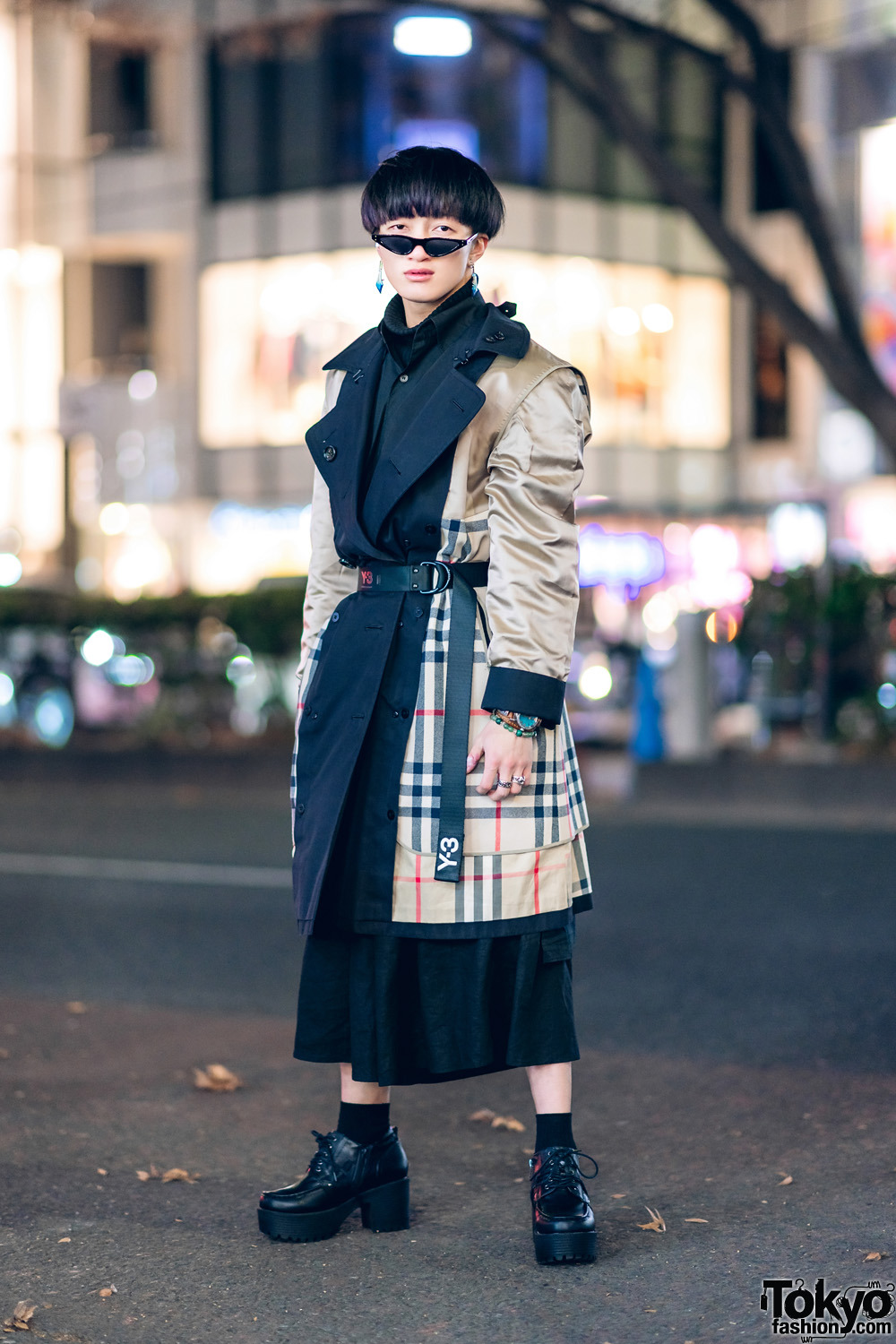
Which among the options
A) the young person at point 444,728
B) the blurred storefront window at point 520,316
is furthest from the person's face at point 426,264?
the blurred storefront window at point 520,316

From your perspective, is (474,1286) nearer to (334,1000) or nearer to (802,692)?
(334,1000)

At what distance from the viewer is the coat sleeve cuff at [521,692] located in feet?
10.1

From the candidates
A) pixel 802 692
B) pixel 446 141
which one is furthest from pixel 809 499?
pixel 446 141

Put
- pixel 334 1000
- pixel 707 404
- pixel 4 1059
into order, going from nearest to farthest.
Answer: pixel 334 1000, pixel 4 1059, pixel 707 404

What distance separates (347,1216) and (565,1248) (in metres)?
0.49

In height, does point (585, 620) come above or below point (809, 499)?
below

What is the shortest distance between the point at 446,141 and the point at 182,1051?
78.5 feet

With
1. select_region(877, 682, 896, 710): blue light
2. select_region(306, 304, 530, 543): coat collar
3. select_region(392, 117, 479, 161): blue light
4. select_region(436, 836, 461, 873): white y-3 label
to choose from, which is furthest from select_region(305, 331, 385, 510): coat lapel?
select_region(392, 117, 479, 161): blue light

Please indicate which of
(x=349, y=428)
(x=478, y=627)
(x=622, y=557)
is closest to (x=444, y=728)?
(x=478, y=627)

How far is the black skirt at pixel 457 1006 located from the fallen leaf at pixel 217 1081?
1.30 metres

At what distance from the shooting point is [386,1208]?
3.34 m

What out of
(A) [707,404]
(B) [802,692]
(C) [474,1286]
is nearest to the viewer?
(C) [474,1286]

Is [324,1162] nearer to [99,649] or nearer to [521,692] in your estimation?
[521,692]

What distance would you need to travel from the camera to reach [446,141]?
26.8 meters
